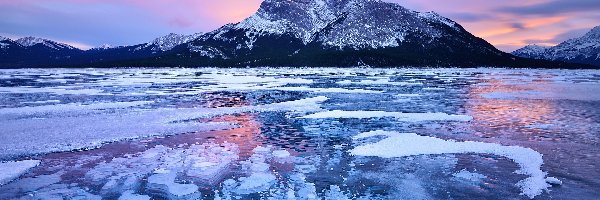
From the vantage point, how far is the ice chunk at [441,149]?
10367 mm

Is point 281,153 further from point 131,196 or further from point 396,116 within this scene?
point 396,116

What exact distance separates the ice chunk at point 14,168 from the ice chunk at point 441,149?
7.52 metres

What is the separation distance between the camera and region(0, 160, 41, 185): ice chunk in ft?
30.1

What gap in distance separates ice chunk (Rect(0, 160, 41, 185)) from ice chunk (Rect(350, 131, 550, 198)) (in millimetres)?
7520

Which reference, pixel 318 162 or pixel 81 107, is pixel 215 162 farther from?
pixel 81 107

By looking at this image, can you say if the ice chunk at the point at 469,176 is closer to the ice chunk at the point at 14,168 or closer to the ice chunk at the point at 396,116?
the ice chunk at the point at 396,116

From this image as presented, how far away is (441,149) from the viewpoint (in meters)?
12.0

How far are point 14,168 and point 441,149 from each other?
1017cm

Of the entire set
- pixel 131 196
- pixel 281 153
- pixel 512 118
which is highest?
pixel 131 196

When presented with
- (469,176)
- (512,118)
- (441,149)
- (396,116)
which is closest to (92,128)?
(441,149)

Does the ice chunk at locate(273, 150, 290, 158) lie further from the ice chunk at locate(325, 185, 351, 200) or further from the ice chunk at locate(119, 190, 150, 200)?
the ice chunk at locate(119, 190, 150, 200)

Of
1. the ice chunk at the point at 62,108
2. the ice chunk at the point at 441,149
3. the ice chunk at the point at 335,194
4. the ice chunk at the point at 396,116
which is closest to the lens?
the ice chunk at the point at 335,194

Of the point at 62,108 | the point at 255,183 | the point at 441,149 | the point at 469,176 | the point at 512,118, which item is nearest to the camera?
the point at 255,183

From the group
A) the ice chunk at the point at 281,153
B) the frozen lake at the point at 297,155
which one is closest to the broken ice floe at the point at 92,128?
the frozen lake at the point at 297,155
